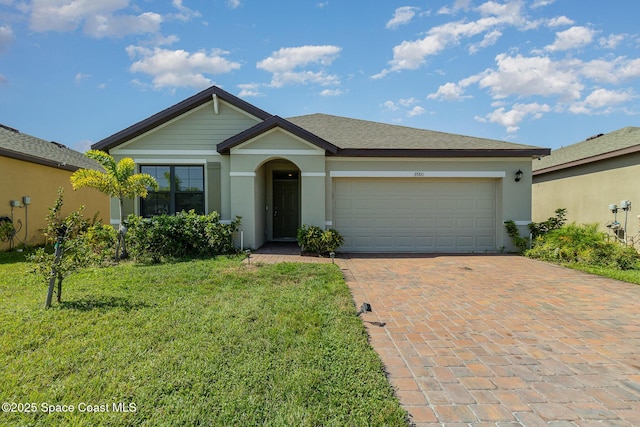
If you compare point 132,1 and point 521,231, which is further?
point 521,231

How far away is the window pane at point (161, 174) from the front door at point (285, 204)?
3713mm

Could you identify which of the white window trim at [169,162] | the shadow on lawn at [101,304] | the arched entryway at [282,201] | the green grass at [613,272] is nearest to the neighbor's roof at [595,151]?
the green grass at [613,272]

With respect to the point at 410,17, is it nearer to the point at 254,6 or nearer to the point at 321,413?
the point at 254,6

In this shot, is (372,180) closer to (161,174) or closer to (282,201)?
(282,201)

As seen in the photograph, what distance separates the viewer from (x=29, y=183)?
1089 centimetres

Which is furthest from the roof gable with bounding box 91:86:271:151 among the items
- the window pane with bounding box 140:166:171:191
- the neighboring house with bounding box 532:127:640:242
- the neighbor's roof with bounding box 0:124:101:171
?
the neighboring house with bounding box 532:127:640:242

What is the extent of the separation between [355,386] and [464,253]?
853 cm

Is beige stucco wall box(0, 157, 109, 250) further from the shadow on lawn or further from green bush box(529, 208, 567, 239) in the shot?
green bush box(529, 208, 567, 239)

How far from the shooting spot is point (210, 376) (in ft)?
8.80

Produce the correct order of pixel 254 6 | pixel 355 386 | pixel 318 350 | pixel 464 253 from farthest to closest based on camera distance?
pixel 464 253, pixel 254 6, pixel 318 350, pixel 355 386

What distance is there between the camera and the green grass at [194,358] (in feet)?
7.38

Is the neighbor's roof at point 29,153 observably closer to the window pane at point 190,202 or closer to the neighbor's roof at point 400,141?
the window pane at point 190,202

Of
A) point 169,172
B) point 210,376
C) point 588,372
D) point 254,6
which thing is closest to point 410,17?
point 254,6

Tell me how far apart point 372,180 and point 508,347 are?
7142mm
